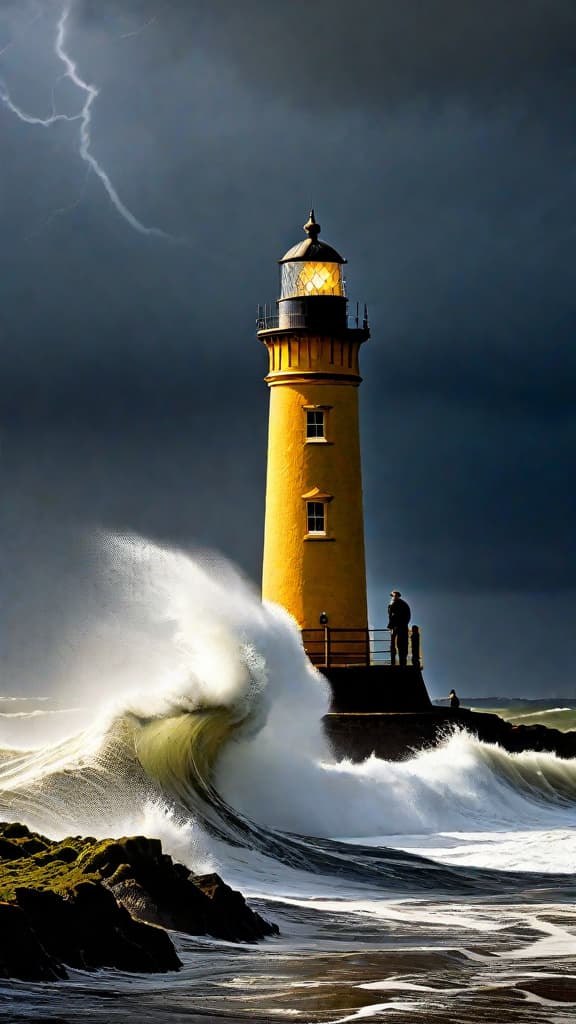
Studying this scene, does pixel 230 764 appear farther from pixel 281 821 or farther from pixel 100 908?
pixel 100 908

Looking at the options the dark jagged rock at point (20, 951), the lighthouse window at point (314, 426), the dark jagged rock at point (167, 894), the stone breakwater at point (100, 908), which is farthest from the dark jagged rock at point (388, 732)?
the dark jagged rock at point (20, 951)

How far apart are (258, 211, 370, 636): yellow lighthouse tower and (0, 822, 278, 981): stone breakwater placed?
12.6m

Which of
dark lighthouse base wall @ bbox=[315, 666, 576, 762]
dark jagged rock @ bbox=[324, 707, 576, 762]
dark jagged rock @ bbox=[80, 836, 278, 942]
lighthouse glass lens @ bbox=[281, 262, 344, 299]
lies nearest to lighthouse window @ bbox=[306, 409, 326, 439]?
lighthouse glass lens @ bbox=[281, 262, 344, 299]

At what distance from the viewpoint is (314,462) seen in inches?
1069

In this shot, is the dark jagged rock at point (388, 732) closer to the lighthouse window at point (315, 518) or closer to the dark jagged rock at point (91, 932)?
the lighthouse window at point (315, 518)

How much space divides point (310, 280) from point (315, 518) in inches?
140

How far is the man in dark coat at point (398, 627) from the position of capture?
26.2m

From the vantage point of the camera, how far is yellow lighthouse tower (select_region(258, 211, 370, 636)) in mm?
26781

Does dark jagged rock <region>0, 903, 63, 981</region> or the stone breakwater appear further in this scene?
the stone breakwater

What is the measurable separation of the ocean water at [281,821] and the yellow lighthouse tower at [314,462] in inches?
44.8

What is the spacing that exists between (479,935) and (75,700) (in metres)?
10.8

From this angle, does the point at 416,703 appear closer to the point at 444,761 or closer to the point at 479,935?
the point at 444,761

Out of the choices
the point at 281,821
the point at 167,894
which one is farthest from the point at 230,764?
the point at 167,894

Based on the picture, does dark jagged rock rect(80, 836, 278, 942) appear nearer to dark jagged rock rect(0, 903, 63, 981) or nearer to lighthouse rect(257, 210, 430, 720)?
dark jagged rock rect(0, 903, 63, 981)
